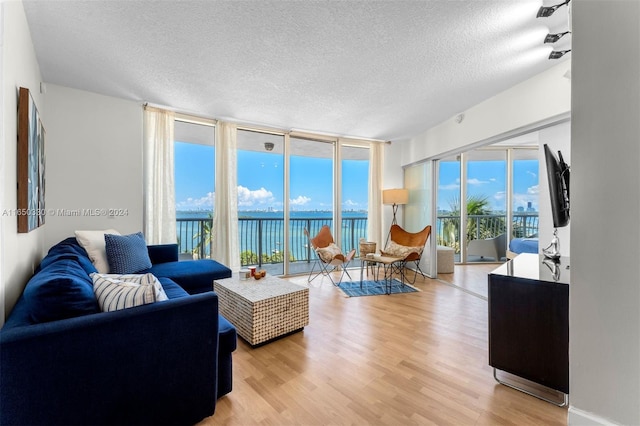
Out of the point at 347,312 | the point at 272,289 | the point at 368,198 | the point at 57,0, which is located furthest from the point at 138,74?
the point at 368,198

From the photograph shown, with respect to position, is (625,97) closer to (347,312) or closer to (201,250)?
(347,312)

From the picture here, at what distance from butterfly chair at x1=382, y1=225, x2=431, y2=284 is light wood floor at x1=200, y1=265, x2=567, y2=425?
1175mm

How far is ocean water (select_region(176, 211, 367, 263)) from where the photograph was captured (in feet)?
13.7

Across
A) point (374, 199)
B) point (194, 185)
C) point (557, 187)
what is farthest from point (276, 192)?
point (557, 187)

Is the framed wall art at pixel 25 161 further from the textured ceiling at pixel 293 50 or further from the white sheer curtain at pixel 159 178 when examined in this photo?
the white sheer curtain at pixel 159 178

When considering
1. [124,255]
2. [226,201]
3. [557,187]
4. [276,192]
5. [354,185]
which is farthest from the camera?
[354,185]

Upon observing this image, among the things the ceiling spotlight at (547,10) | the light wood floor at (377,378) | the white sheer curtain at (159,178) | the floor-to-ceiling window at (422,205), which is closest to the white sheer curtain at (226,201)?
the white sheer curtain at (159,178)

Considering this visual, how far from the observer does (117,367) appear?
3.83 feet

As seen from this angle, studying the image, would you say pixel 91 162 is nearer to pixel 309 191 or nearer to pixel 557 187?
A: pixel 309 191

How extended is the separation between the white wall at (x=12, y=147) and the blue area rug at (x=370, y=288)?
3.01 meters

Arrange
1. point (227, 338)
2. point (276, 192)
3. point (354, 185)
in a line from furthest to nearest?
point (354, 185) < point (276, 192) < point (227, 338)

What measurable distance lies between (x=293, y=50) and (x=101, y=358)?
93.4 inches

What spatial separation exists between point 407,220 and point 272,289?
11.6 feet

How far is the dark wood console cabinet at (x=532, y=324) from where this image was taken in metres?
1.51
